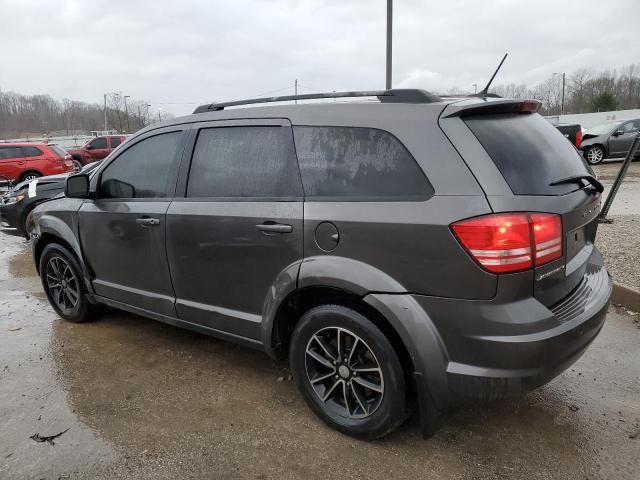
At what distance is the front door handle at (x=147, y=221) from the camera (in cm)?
337

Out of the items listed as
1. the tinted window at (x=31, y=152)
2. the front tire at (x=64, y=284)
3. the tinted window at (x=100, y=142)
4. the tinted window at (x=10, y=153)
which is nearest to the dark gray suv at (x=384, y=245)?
the front tire at (x=64, y=284)

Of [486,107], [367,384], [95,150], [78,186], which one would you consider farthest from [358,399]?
[95,150]

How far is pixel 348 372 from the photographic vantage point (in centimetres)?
265

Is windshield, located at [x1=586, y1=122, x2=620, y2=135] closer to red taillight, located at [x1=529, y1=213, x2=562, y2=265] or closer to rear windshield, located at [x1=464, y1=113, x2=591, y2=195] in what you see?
rear windshield, located at [x1=464, y1=113, x2=591, y2=195]

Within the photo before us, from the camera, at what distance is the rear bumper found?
211 centimetres

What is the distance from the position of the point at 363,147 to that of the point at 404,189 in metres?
0.34

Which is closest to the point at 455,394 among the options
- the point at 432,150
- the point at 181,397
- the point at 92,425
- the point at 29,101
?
the point at 432,150

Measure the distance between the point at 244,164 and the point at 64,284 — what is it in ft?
8.47

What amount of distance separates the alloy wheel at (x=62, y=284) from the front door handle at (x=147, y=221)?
4.28 ft

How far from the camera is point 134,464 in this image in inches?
99.7

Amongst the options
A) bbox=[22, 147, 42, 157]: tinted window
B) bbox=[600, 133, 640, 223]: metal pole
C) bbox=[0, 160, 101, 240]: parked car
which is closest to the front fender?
bbox=[0, 160, 101, 240]: parked car

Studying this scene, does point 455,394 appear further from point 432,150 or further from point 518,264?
point 432,150

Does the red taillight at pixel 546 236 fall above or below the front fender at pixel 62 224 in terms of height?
above

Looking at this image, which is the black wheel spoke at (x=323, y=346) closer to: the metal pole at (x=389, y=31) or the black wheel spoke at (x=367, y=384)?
the black wheel spoke at (x=367, y=384)
